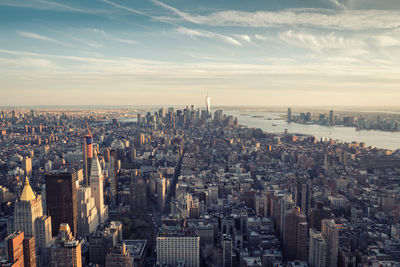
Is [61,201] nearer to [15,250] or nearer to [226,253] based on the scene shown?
[15,250]

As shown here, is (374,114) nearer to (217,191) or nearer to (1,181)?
(217,191)

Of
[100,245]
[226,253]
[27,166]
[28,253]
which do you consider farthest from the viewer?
[27,166]

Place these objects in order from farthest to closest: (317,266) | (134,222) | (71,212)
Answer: (134,222), (71,212), (317,266)

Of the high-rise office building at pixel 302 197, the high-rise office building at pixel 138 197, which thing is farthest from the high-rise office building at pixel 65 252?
the high-rise office building at pixel 302 197

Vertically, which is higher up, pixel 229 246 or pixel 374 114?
pixel 374 114

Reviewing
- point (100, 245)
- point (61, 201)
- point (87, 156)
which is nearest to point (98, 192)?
point (61, 201)

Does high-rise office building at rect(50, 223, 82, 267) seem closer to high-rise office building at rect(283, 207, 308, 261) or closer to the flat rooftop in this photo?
the flat rooftop

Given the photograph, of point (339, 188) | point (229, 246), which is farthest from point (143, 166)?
point (229, 246)
